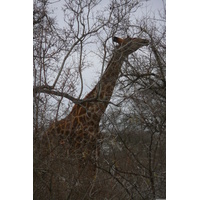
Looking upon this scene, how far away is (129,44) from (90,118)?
716 mm

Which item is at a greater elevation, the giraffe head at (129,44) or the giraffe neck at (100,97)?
the giraffe head at (129,44)

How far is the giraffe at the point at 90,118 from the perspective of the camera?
2924mm

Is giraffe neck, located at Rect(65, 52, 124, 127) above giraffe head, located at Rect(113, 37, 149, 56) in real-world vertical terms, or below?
below

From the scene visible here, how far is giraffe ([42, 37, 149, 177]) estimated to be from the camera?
115 inches

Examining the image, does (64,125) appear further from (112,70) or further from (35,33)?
(35,33)

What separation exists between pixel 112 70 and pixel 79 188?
102cm

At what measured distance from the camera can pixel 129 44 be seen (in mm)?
2973

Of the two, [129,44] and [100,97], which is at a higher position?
[129,44]

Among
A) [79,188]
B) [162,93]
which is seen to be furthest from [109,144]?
[162,93]

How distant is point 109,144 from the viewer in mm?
2908

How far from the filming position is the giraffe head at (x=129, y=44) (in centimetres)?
296

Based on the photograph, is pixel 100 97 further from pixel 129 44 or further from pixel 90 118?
pixel 129 44

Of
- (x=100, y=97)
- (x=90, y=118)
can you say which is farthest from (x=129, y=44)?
(x=90, y=118)

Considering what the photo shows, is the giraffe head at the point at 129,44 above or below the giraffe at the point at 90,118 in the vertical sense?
above
